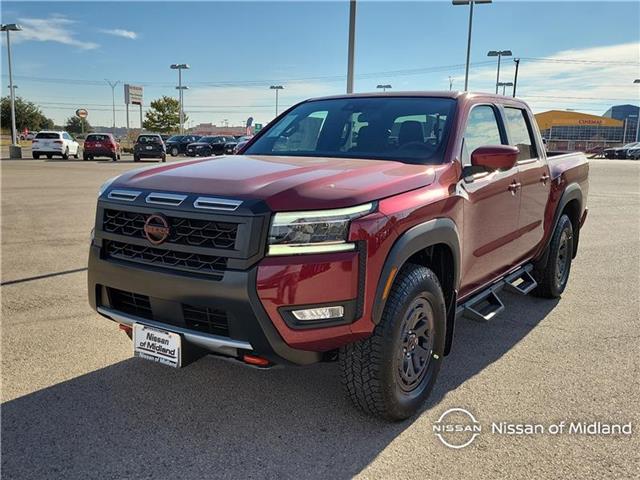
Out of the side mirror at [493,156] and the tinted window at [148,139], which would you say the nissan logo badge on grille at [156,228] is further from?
the tinted window at [148,139]

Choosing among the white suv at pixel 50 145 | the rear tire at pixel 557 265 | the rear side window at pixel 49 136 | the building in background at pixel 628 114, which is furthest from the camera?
the building in background at pixel 628 114

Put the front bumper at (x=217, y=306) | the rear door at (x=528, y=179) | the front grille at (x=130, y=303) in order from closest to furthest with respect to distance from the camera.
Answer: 1. the front bumper at (x=217, y=306)
2. the front grille at (x=130, y=303)
3. the rear door at (x=528, y=179)

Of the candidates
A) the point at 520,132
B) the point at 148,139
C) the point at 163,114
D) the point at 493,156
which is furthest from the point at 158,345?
the point at 163,114

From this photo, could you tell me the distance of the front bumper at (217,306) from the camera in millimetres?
2607

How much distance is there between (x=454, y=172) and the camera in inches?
140

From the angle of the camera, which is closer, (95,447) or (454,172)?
(95,447)

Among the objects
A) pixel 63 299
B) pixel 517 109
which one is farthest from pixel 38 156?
pixel 517 109

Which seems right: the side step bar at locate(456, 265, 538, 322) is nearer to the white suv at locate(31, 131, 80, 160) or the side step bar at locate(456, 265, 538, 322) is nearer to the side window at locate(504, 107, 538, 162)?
the side window at locate(504, 107, 538, 162)

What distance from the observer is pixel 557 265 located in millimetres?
5527

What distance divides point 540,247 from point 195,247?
3.62 meters

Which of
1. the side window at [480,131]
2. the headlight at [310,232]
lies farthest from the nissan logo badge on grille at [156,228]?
the side window at [480,131]

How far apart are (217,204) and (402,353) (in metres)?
1.31

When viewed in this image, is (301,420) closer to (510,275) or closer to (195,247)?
(195,247)

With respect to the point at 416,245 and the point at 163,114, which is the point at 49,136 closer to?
the point at 416,245
